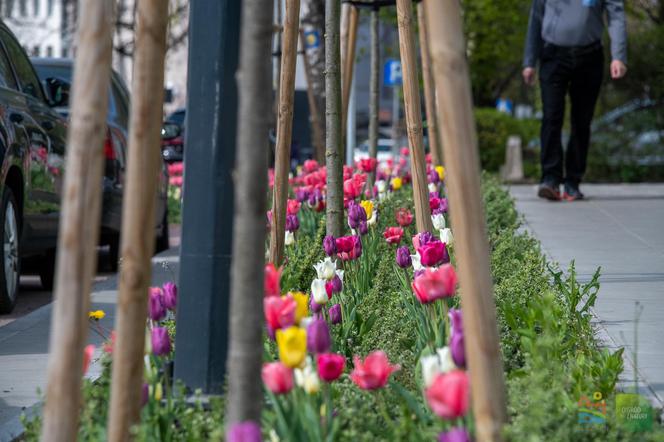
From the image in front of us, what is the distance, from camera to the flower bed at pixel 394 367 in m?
3.21

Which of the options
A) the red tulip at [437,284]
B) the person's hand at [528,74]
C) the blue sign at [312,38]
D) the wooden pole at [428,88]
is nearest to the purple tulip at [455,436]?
the red tulip at [437,284]

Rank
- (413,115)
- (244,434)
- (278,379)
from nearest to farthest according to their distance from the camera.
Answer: (244,434) → (278,379) → (413,115)

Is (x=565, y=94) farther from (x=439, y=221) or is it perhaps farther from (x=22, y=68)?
(x=439, y=221)

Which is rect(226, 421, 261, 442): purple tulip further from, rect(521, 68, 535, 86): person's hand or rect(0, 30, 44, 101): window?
rect(521, 68, 535, 86): person's hand

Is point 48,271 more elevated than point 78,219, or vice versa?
point 78,219

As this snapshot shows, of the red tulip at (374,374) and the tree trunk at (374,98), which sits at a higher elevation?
the tree trunk at (374,98)

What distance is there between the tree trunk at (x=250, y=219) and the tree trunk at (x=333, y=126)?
3593 millimetres

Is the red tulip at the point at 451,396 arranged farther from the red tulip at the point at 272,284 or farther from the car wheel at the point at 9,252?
the car wheel at the point at 9,252

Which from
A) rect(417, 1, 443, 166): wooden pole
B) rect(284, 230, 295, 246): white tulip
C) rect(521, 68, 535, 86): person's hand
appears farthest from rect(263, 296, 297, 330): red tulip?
rect(521, 68, 535, 86): person's hand

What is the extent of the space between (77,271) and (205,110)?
0.87 meters

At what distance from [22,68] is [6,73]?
1.74 feet

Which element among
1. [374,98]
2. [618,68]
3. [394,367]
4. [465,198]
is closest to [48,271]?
[374,98]

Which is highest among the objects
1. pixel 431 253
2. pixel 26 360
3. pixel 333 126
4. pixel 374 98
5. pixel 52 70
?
pixel 52 70

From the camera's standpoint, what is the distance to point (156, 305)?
4.00 meters
